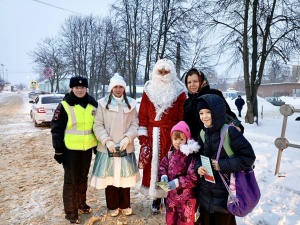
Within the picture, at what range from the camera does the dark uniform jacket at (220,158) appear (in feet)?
6.72

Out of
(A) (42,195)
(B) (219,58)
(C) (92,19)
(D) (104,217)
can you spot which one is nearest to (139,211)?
(D) (104,217)

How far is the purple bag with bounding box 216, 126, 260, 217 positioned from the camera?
206cm

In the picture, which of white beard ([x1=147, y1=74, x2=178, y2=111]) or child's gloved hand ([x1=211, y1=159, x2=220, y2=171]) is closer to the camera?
child's gloved hand ([x1=211, y1=159, x2=220, y2=171])

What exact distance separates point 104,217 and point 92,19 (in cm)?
3150

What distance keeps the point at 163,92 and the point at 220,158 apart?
51.7 inches

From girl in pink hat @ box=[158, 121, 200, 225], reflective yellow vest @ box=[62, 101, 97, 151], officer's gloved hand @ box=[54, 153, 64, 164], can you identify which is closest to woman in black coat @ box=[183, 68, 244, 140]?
girl in pink hat @ box=[158, 121, 200, 225]

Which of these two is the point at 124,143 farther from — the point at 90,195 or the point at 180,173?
the point at 90,195

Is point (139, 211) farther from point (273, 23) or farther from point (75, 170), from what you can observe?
point (273, 23)

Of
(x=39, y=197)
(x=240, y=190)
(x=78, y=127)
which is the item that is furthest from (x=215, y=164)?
(x=39, y=197)

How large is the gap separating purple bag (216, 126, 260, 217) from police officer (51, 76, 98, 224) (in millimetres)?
1790

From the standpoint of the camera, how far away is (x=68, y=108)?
3068mm

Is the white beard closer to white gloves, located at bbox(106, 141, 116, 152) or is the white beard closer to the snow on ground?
white gloves, located at bbox(106, 141, 116, 152)

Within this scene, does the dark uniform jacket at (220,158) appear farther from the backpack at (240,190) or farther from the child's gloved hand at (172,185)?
the child's gloved hand at (172,185)

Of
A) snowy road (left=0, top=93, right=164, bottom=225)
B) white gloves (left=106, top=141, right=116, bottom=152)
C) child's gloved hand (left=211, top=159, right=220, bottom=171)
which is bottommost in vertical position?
snowy road (left=0, top=93, right=164, bottom=225)
